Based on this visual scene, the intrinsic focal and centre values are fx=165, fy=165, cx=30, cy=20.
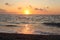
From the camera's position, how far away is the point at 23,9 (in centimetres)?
642
